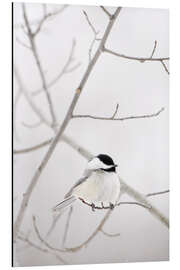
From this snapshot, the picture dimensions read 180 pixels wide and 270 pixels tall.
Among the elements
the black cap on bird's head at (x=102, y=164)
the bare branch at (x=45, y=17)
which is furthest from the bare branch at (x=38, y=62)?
the black cap on bird's head at (x=102, y=164)

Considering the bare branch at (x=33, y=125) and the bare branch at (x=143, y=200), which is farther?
the bare branch at (x=143, y=200)

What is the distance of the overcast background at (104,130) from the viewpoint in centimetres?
253

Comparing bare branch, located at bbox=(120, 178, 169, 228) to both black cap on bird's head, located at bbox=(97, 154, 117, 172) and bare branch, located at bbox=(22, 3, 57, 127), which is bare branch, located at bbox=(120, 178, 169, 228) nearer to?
black cap on bird's head, located at bbox=(97, 154, 117, 172)

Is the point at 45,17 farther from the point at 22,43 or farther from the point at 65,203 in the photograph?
the point at 65,203

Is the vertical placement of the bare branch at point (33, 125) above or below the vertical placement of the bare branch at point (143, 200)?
above

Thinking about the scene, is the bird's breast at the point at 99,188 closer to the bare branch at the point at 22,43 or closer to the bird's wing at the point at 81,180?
the bird's wing at the point at 81,180

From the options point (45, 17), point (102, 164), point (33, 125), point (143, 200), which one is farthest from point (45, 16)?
point (143, 200)

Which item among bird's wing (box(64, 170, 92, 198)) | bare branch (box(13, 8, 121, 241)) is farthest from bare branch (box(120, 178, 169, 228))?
bare branch (box(13, 8, 121, 241))

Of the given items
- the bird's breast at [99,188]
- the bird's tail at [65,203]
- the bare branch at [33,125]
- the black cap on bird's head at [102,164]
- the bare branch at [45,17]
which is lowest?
the bird's tail at [65,203]

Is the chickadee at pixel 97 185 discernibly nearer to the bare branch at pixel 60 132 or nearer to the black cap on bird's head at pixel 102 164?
the black cap on bird's head at pixel 102 164

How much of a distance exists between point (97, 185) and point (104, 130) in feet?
0.87

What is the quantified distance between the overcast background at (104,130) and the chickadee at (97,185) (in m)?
0.04

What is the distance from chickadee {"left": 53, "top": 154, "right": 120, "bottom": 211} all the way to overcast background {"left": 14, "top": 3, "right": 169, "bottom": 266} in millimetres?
36
